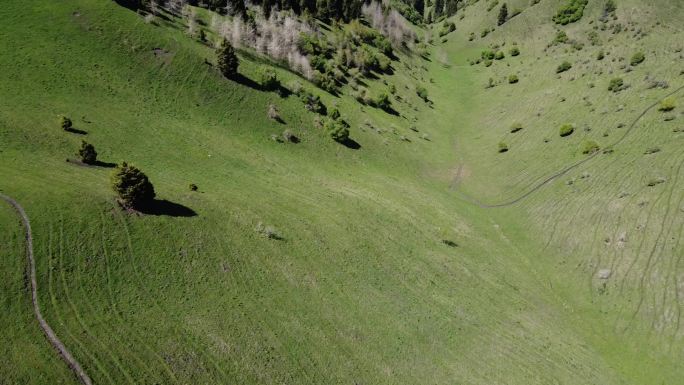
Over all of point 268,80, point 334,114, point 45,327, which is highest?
point 268,80

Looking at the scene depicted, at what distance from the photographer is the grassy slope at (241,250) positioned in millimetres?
24406

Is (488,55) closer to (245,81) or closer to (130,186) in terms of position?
(245,81)

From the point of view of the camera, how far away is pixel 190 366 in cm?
2275

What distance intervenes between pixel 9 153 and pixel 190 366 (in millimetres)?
26710

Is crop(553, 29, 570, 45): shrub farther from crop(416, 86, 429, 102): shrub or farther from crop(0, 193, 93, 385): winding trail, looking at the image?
crop(0, 193, 93, 385): winding trail

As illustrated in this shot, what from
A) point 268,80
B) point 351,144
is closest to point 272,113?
point 268,80

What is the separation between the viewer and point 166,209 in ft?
105

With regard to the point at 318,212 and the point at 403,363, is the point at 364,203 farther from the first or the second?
the point at 403,363

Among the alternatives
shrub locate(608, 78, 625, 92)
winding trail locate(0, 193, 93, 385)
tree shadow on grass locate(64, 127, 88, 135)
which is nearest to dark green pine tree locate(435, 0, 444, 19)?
shrub locate(608, 78, 625, 92)

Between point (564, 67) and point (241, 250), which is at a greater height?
point (564, 67)

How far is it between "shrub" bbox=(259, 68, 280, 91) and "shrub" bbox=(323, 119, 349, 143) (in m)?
10.4

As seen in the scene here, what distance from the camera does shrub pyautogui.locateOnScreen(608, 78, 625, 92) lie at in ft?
224

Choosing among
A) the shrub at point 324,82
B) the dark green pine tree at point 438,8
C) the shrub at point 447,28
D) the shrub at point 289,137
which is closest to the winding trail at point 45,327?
the shrub at point 289,137

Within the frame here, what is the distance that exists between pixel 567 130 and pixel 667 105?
12521 millimetres
